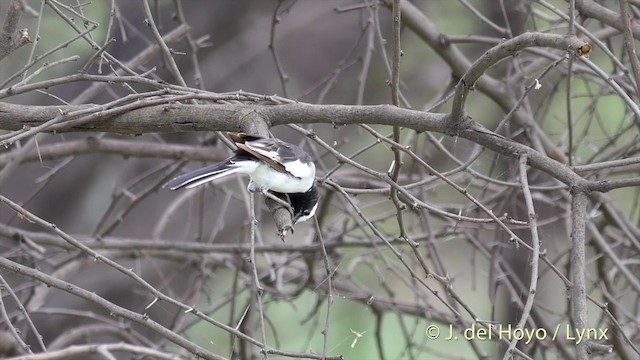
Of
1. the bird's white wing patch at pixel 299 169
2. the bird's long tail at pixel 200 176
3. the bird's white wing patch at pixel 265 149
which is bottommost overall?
the bird's long tail at pixel 200 176

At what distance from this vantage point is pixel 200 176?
233cm

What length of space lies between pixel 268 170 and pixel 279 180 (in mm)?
49

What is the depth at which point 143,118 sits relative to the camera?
2.44 metres

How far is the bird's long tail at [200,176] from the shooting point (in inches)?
90.3

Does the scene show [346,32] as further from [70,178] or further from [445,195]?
[70,178]

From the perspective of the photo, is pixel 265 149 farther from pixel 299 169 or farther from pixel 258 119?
pixel 299 169

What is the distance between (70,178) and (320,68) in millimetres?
1930

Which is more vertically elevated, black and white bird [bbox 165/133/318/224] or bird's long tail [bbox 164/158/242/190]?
black and white bird [bbox 165/133/318/224]

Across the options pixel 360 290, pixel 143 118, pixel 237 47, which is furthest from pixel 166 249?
pixel 237 47

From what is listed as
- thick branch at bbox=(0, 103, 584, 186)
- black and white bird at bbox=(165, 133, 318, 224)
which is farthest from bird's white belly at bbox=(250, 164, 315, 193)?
thick branch at bbox=(0, 103, 584, 186)

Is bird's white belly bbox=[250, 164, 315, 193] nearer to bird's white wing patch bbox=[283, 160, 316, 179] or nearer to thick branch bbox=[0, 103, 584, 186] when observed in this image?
bird's white wing patch bbox=[283, 160, 316, 179]

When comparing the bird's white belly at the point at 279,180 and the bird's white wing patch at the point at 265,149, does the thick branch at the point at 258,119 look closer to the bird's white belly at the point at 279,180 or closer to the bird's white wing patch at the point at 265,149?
the bird's white wing patch at the point at 265,149

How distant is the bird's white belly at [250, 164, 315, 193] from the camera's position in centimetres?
252

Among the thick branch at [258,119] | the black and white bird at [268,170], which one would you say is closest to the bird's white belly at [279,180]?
the black and white bird at [268,170]
